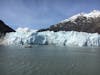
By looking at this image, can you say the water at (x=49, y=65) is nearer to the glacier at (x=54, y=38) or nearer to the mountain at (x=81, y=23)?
the glacier at (x=54, y=38)

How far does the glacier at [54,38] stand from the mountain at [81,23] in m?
60.6

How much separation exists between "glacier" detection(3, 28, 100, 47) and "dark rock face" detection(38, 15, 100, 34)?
61.0 metres

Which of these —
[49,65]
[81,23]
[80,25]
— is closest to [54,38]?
[49,65]

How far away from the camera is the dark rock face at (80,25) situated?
157375 millimetres

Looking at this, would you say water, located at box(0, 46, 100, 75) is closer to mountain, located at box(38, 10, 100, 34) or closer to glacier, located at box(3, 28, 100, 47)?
glacier, located at box(3, 28, 100, 47)

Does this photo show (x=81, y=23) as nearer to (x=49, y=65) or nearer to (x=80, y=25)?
(x=80, y=25)

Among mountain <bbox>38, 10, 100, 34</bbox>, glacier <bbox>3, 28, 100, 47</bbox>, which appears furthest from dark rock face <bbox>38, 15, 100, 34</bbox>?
glacier <bbox>3, 28, 100, 47</bbox>

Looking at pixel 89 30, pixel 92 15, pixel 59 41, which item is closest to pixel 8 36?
pixel 59 41

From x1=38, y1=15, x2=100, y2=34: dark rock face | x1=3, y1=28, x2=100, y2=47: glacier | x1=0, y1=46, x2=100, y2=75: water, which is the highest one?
x1=38, y1=15, x2=100, y2=34: dark rock face

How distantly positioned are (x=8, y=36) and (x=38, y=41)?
1161cm

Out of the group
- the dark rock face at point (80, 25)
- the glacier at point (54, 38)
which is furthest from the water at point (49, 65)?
the dark rock face at point (80, 25)

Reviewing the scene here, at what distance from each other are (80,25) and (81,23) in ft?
11.6

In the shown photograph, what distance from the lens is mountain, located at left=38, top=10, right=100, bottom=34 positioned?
15788 centimetres

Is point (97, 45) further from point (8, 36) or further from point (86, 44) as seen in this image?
point (8, 36)
